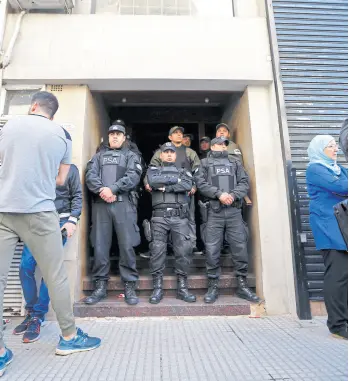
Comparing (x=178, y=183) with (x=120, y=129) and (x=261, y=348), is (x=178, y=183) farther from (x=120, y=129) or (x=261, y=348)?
(x=261, y=348)

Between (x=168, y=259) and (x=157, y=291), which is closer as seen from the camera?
(x=157, y=291)

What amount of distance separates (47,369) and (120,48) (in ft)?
12.7

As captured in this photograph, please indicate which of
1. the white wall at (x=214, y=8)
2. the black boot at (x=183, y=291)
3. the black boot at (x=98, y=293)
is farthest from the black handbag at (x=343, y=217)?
the white wall at (x=214, y=8)

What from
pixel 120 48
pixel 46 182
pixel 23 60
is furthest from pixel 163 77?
pixel 46 182

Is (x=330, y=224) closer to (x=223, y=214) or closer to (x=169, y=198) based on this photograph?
(x=223, y=214)

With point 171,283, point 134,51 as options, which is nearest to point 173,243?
point 171,283

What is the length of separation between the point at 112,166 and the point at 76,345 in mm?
2122

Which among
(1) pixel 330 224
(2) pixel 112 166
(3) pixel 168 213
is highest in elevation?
(2) pixel 112 166

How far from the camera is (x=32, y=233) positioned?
2.29m

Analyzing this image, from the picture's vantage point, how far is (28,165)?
2.28 metres

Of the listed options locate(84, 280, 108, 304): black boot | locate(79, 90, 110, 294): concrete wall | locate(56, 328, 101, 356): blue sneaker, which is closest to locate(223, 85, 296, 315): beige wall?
locate(84, 280, 108, 304): black boot

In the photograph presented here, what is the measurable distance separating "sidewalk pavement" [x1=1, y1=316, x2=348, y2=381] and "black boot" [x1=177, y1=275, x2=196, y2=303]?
10.7 inches

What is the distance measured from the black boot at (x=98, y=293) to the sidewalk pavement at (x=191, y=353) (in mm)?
246

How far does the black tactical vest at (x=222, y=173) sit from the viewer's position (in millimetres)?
3887
